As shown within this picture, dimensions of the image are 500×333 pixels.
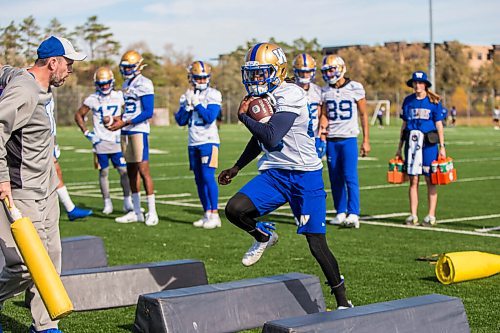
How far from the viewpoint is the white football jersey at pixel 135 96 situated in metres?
12.0

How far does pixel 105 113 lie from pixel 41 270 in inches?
322

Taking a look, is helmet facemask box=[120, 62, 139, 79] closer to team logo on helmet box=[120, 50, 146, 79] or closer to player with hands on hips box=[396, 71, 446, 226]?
team logo on helmet box=[120, 50, 146, 79]

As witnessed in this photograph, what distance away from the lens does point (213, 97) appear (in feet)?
38.7

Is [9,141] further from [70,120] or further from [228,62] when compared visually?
[228,62]

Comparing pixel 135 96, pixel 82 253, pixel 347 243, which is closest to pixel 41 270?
pixel 82 253

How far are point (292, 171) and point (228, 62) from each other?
7301cm

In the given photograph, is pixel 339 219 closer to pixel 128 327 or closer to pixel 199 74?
pixel 199 74

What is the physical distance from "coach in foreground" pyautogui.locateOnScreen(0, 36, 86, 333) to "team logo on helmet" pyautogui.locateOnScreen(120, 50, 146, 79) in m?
5.80

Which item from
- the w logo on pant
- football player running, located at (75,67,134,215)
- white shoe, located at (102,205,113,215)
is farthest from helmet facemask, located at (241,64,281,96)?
white shoe, located at (102,205,113,215)

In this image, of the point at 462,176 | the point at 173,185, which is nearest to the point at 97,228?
the point at 173,185

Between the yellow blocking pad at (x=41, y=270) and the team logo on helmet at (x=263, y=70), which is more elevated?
the team logo on helmet at (x=263, y=70)

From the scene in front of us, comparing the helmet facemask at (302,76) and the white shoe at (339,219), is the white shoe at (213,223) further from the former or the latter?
the helmet facemask at (302,76)

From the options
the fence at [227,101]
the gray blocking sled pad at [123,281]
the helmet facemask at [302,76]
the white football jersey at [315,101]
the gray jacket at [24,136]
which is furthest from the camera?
the fence at [227,101]

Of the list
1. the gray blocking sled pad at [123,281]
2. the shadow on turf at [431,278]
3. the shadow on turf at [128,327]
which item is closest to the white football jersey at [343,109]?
the shadow on turf at [431,278]
